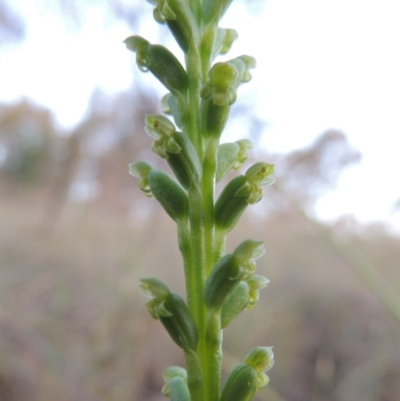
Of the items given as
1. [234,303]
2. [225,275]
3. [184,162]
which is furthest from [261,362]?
[184,162]

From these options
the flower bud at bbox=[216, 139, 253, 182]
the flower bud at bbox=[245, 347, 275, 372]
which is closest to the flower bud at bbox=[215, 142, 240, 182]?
the flower bud at bbox=[216, 139, 253, 182]

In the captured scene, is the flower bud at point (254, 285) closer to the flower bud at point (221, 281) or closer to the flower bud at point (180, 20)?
the flower bud at point (221, 281)

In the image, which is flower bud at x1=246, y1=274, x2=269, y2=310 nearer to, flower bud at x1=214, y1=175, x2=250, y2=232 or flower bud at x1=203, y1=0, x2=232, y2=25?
flower bud at x1=214, y1=175, x2=250, y2=232

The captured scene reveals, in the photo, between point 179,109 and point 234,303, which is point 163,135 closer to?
point 179,109

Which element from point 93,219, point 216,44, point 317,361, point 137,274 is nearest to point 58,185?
point 93,219

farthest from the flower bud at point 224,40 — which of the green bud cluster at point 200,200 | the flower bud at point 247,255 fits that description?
the flower bud at point 247,255

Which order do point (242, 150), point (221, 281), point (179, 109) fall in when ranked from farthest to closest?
point (242, 150)
point (179, 109)
point (221, 281)
